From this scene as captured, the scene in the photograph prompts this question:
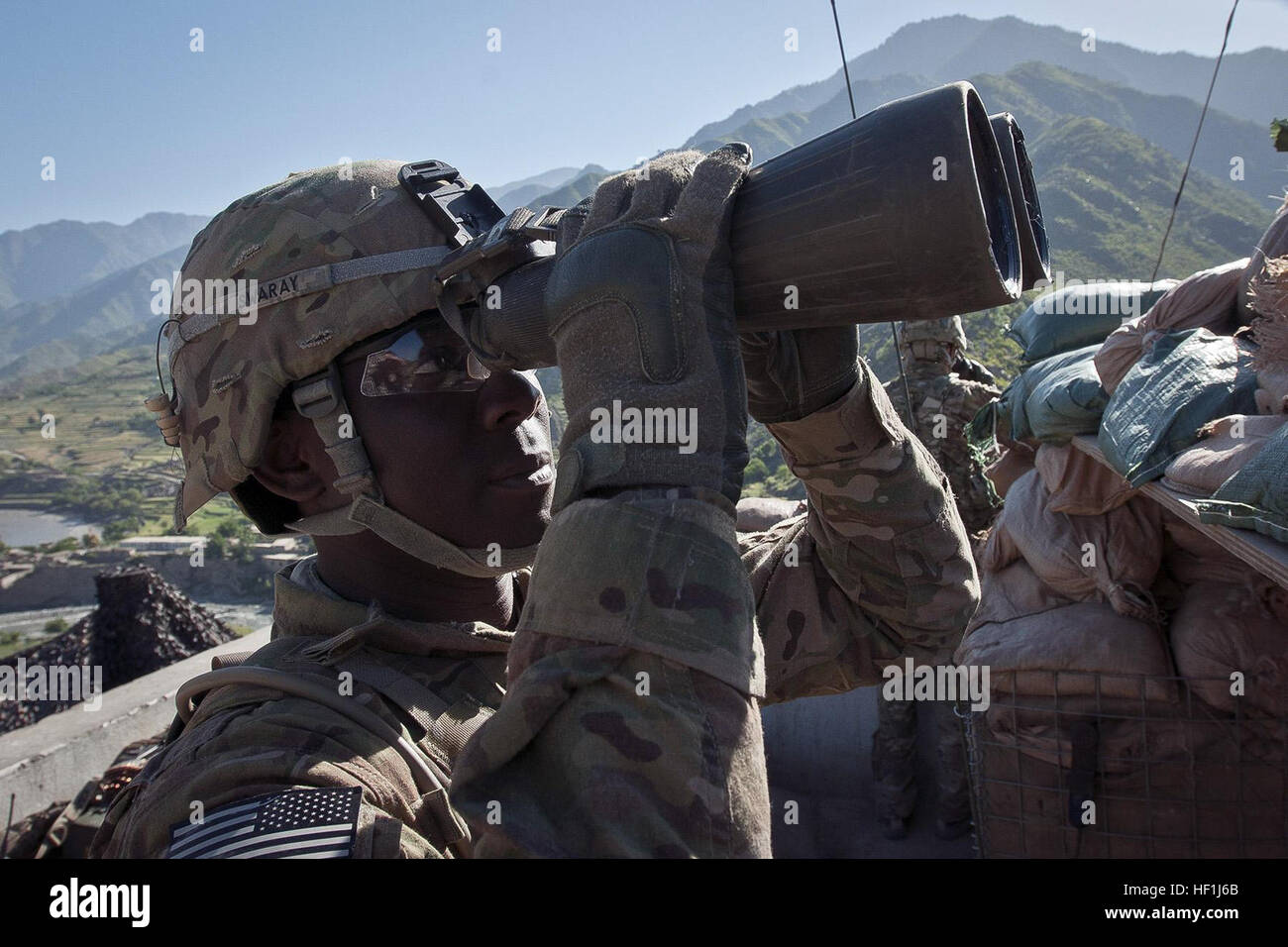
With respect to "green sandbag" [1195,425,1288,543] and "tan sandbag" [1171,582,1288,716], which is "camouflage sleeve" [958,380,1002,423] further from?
"green sandbag" [1195,425,1288,543]

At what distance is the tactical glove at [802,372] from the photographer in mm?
1473

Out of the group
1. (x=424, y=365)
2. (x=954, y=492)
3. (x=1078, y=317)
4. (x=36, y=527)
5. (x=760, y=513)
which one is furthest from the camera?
(x=36, y=527)

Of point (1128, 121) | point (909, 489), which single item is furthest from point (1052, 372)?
point (1128, 121)

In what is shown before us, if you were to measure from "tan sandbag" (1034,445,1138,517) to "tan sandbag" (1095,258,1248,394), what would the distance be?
32 cm

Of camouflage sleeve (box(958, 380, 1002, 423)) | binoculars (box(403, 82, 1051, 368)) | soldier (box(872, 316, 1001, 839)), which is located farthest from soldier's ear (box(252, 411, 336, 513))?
camouflage sleeve (box(958, 380, 1002, 423))

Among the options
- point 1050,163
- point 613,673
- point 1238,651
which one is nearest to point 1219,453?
point 1238,651

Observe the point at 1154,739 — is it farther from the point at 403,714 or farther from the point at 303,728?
the point at 303,728

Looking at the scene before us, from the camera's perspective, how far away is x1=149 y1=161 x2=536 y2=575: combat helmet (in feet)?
5.91

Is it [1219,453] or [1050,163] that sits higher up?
[1050,163]

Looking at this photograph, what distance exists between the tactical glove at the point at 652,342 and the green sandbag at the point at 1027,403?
9.29 feet

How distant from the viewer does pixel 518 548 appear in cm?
181

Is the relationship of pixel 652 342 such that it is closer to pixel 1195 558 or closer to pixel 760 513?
pixel 1195 558

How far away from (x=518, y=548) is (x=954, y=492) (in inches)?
188

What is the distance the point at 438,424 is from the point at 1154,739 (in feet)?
8.32
